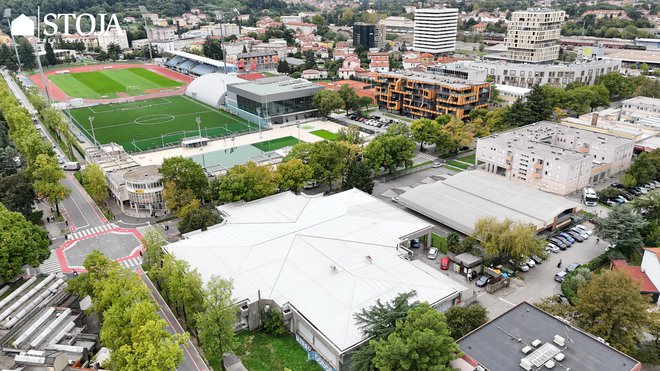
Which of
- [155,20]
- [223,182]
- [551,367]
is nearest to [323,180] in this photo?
[223,182]

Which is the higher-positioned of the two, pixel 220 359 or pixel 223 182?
pixel 223 182

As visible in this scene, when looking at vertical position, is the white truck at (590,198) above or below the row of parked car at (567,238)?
above

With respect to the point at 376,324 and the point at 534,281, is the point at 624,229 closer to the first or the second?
the point at 534,281

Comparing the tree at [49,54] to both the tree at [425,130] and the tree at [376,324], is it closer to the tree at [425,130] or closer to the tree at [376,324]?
the tree at [425,130]

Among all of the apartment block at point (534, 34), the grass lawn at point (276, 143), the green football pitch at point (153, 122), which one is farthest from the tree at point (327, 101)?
the apartment block at point (534, 34)

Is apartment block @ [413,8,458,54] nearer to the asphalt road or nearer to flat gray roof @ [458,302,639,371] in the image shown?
flat gray roof @ [458,302,639,371]

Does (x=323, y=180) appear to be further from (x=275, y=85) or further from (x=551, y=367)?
(x=275, y=85)
